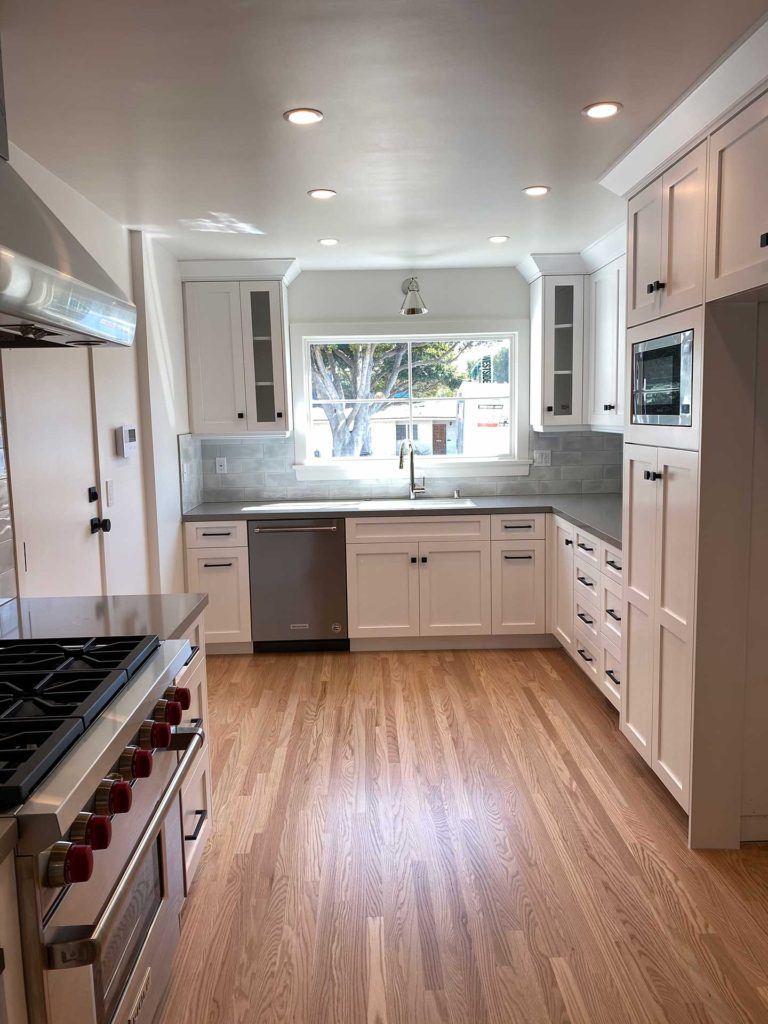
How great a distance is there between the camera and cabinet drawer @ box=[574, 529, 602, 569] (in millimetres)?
3710

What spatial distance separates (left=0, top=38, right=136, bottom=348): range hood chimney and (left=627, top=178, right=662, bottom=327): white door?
1.78m

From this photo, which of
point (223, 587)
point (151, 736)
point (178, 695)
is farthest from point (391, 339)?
point (151, 736)

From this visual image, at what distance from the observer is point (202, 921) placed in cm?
225

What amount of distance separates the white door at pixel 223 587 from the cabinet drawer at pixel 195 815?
6.94ft

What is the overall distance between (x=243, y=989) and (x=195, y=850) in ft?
1.37

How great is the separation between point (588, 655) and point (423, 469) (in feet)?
5.76

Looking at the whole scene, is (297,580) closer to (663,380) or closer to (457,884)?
(457,884)

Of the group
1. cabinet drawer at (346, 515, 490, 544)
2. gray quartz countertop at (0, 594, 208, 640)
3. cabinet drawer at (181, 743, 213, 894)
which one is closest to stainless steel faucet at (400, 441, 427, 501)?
cabinet drawer at (346, 515, 490, 544)

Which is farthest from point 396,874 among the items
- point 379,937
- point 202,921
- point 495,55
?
point 495,55

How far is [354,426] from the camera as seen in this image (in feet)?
17.1

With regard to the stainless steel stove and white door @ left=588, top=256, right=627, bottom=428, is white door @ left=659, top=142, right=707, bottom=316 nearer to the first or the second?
white door @ left=588, top=256, right=627, bottom=428

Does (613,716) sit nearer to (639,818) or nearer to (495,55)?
(639,818)

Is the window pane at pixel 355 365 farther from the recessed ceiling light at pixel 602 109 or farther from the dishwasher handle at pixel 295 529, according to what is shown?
the recessed ceiling light at pixel 602 109

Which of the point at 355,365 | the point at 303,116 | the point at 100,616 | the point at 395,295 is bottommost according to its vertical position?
the point at 100,616
